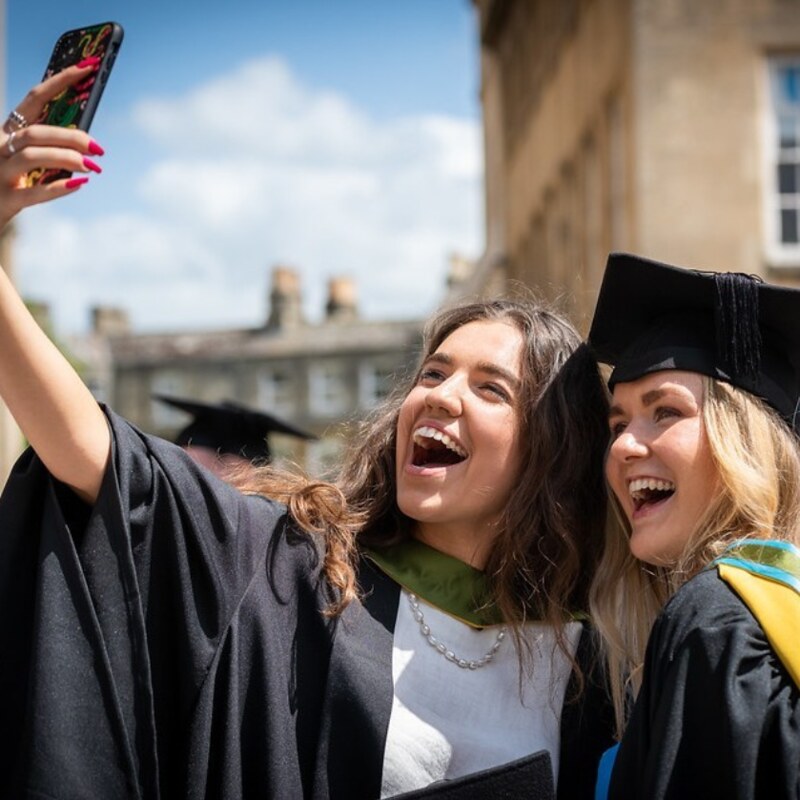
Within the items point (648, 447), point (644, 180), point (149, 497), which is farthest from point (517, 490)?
point (644, 180)

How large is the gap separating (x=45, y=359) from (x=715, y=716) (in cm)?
145

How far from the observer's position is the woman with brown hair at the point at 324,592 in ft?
9.94

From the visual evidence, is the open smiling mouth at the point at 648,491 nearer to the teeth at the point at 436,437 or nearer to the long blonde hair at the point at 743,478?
the long blonde hair at the point at 743,478

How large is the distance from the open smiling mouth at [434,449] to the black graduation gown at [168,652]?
49cm

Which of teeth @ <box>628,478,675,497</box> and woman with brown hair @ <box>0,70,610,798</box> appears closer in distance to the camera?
woman with brown hair @ <box>0,70,610,798</box>

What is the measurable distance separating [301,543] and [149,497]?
18.9 inches

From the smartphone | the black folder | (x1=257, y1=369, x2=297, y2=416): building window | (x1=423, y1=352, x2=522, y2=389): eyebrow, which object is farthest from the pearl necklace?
(x1=257, y1=369, x2=297, y2=416): building window

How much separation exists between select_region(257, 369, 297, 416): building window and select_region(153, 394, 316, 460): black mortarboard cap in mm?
47079

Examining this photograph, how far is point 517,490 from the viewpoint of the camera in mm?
3842

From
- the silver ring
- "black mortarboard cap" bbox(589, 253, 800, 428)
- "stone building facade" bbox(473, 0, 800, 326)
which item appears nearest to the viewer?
the silver ring

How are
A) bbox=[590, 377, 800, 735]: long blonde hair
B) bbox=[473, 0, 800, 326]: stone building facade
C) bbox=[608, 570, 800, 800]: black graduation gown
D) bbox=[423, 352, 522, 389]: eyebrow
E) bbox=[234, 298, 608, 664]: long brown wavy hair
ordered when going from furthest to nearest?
bbox=[473, 0, 800, 326]: stone building facade < bbox=[423, 352, 522, 389]: eyebrow < bbox=[234, 298, 608, 664]: long brown wavy hair < bbox=[590, 377, 800, 735]: long blonde hair < bbox=[608, 570, 800, 800]: black graduation gown

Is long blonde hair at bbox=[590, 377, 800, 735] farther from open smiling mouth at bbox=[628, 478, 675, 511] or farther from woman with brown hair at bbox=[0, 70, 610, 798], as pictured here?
woman with brown hair at bbox=[0, 70, 610, 798]

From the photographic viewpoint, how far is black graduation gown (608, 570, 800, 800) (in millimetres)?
2760

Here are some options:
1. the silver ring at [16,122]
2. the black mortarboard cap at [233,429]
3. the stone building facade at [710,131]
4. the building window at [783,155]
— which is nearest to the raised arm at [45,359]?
the silver ring at [16,122]
